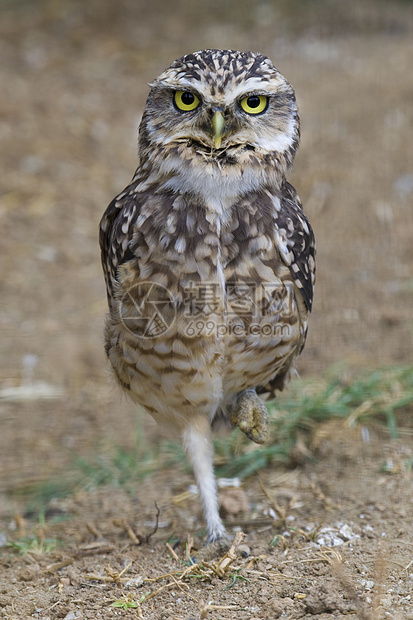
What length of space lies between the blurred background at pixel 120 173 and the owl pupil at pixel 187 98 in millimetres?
1452

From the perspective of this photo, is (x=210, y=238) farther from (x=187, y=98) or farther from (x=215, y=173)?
(x=187, y=98)

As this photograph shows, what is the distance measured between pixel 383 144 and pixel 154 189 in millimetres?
4562

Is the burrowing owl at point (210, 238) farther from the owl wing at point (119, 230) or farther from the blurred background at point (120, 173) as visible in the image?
the blurred background at point (120, 173)

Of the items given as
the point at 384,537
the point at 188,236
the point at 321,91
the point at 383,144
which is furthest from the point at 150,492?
the point at 321,91

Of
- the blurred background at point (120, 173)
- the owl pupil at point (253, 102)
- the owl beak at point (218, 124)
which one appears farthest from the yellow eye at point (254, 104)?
the blurred background at point (120, 173)

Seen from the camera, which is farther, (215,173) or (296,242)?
(296,242)

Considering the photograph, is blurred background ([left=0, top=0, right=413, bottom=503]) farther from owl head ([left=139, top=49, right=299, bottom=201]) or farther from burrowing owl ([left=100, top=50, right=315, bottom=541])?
owl head ([left=139, top=49, right=299, bottom=201])

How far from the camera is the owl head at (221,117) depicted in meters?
2.88

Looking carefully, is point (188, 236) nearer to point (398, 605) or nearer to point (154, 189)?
point (154, 189)

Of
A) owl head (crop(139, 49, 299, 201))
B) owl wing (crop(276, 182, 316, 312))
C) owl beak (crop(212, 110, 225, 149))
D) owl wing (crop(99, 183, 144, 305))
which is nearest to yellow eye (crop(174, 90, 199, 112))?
owl head (crop(139, 49, 299, 201))

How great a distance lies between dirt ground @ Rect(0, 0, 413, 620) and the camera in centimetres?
295

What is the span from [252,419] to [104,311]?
101 inches

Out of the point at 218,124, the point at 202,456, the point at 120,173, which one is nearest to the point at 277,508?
the point at 202,456

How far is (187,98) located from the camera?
2.96 m
